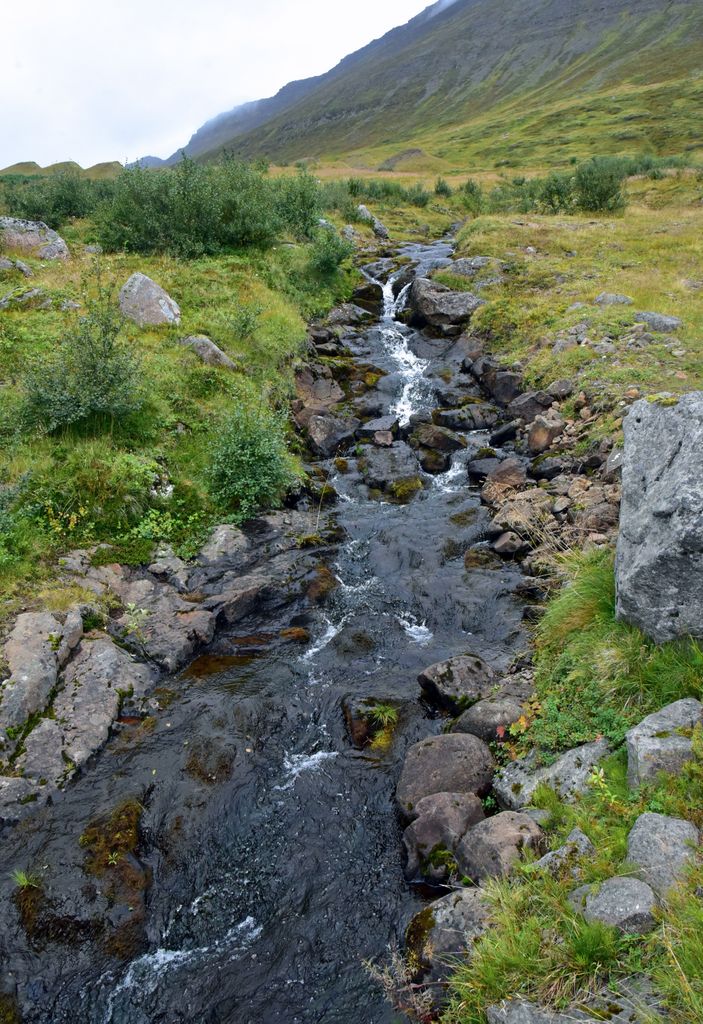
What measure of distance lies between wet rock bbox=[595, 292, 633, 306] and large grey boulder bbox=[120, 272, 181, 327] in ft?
47.4

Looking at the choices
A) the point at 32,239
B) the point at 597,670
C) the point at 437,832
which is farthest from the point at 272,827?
the point at 32,239

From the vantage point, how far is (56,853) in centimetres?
681

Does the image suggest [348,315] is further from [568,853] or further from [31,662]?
[568,853]

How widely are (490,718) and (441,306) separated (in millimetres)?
20729

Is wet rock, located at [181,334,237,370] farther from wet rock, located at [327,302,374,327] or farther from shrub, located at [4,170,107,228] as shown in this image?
shrub, located at [4,170,107,228]

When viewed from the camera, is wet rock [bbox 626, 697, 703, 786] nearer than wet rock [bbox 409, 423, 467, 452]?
Yes

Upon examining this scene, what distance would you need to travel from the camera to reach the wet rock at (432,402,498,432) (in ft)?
58.8

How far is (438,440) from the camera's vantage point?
55.6 feet

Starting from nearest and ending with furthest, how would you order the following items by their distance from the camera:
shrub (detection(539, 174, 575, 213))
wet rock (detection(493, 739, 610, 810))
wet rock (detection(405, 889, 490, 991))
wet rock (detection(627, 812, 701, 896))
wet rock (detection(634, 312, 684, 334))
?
wet rock (detection(627, 812, 701, 896)) < wet rock (detection(405, 889, 490, 991)) < wet rock (detection(493, 739, 610, 810)) < wet rock (detection(634, 312, 684, 334)) < shrub (detection(539, 174, 575, 213))

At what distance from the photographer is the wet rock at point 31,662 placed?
7949mm

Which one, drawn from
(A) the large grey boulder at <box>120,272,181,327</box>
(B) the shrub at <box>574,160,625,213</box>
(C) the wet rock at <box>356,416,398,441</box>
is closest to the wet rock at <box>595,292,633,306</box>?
(C) the wet rock at <box>356,416,398,441</box>

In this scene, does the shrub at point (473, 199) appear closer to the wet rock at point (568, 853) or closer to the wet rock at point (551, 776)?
the wet rock at point (551, 776)

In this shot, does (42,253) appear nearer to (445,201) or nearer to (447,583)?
(447,583)

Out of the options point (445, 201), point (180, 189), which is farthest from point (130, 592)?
point (445, 201)
